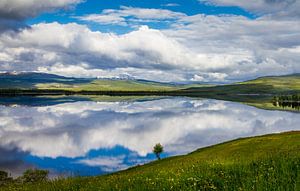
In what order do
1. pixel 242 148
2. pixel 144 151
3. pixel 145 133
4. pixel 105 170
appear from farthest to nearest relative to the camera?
pixel 145 133 < pixel 144 151 < pixel 105 170 < pixel 242 148

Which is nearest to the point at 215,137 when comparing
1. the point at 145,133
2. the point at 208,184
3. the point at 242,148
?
the point at 145,133

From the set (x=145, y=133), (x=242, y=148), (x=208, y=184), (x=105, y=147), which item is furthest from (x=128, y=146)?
(x=208, y=184)

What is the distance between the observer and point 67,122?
626 ft

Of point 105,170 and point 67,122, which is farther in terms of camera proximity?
point 67,122

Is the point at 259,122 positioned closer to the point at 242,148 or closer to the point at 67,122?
the point at 67,122

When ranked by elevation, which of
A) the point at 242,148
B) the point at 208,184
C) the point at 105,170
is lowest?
the point at 105,170

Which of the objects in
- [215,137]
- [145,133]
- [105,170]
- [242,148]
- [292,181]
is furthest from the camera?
[145,133]

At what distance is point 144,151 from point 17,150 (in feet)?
128

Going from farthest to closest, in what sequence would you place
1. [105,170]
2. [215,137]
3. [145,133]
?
1. [145,133]
2. [215,137]
3. [105,170]

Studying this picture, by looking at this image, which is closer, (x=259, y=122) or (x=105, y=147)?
(x=105, y=147)

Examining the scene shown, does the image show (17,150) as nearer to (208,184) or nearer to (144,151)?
(144,151)

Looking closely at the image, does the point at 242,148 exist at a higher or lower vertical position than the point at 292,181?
lower

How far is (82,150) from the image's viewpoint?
12212cm

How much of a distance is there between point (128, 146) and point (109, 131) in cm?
3235
